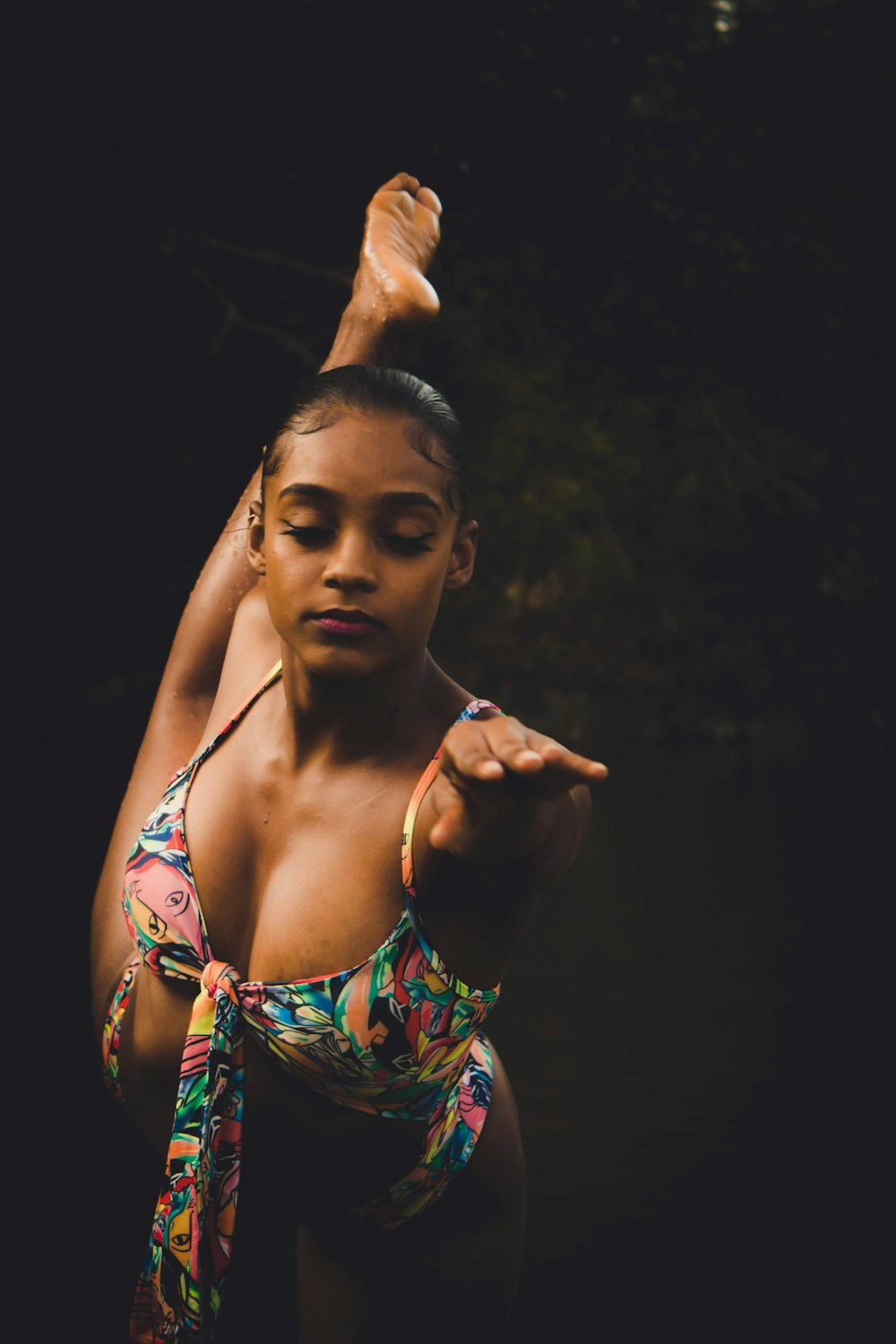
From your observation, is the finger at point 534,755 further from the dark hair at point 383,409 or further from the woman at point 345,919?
the dark hair at point 383,409

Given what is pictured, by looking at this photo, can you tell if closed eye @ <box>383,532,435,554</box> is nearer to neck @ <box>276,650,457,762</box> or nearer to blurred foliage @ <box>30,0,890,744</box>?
neck @ <box>276,650,457,762</box>

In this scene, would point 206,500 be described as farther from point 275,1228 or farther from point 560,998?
point 275,1228

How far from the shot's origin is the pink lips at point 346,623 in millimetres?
541

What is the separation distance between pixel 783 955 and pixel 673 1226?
0.48 meters

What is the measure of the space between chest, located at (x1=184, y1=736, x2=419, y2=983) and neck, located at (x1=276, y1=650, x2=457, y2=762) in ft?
0.04

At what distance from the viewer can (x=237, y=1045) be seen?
0.57m

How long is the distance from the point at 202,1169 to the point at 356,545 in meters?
0.29

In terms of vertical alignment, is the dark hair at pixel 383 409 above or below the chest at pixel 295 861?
above

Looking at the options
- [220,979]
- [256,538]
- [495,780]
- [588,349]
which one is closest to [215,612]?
[256,538]

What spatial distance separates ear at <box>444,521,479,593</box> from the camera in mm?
597

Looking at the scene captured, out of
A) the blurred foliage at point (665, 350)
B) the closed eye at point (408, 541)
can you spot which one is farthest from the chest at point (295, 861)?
the blurred foliage at point (665, 350)

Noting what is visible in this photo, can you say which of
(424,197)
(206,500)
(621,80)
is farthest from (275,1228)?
(621,80)

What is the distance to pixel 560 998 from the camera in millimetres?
1231

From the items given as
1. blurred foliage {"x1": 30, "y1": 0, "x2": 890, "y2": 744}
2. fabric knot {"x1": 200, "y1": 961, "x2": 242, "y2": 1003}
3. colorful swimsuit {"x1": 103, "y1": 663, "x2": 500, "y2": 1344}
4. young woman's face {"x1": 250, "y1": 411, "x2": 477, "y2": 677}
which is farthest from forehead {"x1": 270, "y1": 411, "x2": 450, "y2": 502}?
blurred foliage {"x1": 30, "y1": 0, "x2": 890, "y2": 744}
